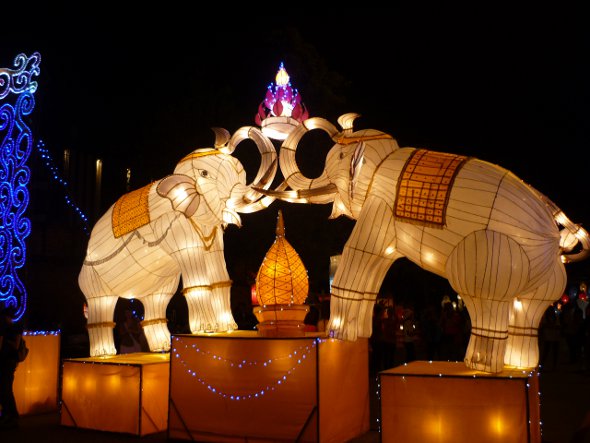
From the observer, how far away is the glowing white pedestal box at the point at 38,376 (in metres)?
7.62

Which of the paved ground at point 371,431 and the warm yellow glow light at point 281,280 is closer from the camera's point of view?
the warm yellow glow light at point 281,280

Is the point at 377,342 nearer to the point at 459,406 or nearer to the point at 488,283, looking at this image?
the point at 459,406

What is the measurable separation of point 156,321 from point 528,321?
4.34 m

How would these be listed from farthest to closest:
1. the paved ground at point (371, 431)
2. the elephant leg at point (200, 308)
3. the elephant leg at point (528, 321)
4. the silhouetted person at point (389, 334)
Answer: the silhouetted person at point (389, 334), the elephant leg at point (200, 308), the paved ground at point (371, 431), the elephant leg at point (528, 321)

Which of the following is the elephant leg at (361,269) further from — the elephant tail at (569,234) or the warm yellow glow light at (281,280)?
the elephant tail at (569,234)

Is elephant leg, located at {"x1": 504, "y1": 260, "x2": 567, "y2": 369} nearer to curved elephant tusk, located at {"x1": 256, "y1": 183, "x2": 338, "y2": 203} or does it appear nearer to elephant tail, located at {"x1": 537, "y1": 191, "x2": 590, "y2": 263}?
elephant tail, located at {"x1": 537, "y1": 191, "x2": 590, "y2": 263}

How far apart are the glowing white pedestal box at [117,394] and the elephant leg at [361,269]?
217 cm

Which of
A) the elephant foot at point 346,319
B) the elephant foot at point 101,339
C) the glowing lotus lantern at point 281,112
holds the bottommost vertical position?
the elephant foot at point 101,339

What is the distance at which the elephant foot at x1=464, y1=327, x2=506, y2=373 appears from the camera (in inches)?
197

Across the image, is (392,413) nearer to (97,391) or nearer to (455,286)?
(455,286)

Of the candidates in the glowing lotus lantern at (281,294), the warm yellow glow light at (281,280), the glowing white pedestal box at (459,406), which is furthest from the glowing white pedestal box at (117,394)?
the glowing white pedestal box at (459,406)

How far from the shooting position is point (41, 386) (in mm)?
7875

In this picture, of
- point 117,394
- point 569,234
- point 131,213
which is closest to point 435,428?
point 569,234

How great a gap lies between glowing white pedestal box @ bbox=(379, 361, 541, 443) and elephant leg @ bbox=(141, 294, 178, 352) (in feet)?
11.3
